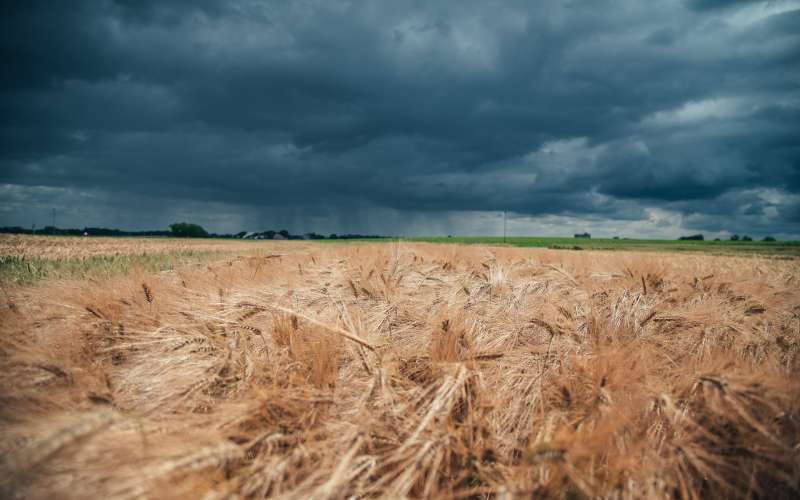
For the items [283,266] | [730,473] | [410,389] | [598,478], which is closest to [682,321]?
[730,473]

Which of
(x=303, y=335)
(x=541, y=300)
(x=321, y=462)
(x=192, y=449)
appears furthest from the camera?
(x=541, y=300)

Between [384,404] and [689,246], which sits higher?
[689,246]

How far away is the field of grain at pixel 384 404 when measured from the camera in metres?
1.24

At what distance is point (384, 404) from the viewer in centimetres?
174

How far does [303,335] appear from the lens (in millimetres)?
2277

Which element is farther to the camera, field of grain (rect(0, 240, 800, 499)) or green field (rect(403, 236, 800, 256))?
green field (rect(403, 236, 800, 256))

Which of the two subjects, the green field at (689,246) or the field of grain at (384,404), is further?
the green field at (689,246)

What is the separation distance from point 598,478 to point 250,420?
4.70ft

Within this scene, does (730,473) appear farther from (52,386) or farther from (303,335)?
(52,386)

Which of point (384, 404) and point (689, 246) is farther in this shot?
point (689, 246)

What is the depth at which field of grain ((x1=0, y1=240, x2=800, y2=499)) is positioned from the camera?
1.24 m

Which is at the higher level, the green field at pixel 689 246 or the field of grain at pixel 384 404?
the green field at pixel 689 246

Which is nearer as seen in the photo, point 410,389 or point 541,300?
point 410,389

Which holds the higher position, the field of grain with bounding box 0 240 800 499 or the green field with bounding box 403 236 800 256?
the green field with bounding box 403 236 800 256
